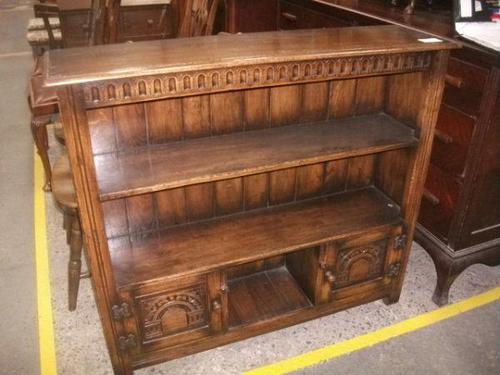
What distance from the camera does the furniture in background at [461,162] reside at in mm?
2057

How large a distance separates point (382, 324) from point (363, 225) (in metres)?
0.60

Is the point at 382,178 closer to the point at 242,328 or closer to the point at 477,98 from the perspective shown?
the point at 477,98

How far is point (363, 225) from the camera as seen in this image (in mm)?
2168

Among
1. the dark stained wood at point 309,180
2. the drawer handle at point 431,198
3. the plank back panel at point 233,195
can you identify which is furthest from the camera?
the drawer handle at point 431,198

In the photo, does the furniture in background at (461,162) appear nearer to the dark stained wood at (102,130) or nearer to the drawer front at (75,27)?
the dark stained wood at (102,130)

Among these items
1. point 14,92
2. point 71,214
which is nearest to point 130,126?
point 71,214

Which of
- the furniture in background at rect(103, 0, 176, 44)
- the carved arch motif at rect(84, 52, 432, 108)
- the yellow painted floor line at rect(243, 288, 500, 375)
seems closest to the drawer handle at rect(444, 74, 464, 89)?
the carved arch motif at rect(84, 52, 432, 108)

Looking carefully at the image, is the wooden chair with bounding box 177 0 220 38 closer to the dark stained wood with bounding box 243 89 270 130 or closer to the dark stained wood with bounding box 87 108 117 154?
the dark stained wood with bounding box 243 89 270 130

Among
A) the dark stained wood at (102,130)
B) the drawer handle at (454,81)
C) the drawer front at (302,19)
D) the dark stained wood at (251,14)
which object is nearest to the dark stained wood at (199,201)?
the dark stained wood at (102,130)

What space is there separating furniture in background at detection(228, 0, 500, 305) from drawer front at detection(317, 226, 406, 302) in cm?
31

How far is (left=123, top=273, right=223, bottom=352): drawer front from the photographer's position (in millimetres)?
1904

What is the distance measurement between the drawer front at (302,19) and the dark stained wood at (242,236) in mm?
1192

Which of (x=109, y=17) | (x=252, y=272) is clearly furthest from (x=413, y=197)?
(x=109, y=17)

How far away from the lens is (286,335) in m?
2.32
